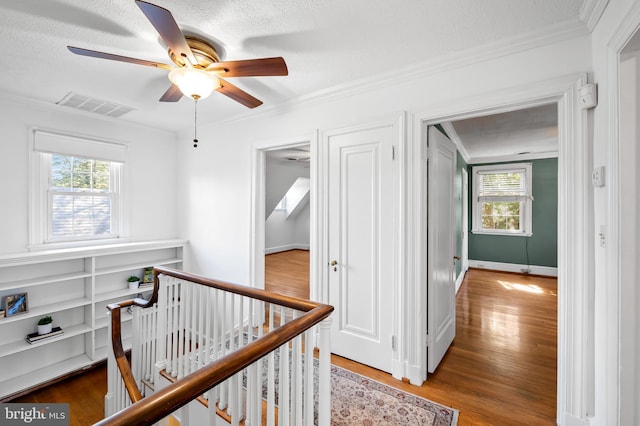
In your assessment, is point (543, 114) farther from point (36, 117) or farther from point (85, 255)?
point (36, 117)

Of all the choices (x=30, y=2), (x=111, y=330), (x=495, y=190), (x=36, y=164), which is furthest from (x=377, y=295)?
(x=495, y=190)

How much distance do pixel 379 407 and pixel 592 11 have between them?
269 cm

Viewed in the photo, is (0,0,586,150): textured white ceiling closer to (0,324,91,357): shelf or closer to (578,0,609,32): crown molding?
(578,0,609,32): crown molding

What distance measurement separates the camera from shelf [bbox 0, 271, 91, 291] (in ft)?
8.32

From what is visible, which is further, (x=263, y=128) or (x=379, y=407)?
(x=263, y=128)

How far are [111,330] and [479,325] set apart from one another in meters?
3.79

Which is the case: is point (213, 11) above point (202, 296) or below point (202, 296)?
above

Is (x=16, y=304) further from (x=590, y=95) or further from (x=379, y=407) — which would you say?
(x=590, y=95)

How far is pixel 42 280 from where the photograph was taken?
2.71 meters

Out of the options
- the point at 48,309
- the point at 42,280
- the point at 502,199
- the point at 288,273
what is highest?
the point at 502,199

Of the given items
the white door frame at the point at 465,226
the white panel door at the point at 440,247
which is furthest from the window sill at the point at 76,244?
the white door frame at the point at 465,226

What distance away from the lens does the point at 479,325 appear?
335 centimetres

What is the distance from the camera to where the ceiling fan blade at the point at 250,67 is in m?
1.56

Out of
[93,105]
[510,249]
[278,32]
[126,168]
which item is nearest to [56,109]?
[93,105]
